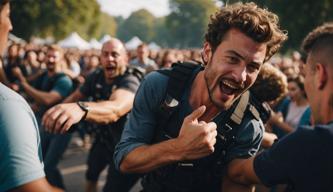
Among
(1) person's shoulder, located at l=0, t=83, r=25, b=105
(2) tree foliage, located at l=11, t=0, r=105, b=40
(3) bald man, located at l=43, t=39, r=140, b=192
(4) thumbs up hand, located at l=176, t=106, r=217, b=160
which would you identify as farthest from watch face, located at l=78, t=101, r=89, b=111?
(2) tree foliage, located at l=11, t=0, r=105, b=40

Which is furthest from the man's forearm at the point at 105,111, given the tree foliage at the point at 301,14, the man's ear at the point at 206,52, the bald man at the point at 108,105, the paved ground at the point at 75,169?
the tree foliage at the point at 301,14

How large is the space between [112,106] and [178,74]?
954mm

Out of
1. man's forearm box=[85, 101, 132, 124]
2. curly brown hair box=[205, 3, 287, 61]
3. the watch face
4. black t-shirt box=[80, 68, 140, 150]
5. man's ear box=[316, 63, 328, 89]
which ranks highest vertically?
curly brown hair box=[205, 3, 287, 61]

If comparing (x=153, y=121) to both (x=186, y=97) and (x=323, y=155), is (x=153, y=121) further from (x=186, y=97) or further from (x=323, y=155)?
(x=323, y=155)

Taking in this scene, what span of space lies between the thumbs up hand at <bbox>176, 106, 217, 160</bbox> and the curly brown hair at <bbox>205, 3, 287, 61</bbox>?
577 mm

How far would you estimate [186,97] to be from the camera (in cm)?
237

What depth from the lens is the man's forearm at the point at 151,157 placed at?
2.00 meters

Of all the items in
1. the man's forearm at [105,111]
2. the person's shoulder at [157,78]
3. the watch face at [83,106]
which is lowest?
the man's forearm at [105,111]

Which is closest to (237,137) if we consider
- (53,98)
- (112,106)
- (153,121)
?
(153,121)

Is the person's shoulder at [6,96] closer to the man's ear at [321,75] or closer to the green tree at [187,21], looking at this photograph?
the man's ear at [321,75]

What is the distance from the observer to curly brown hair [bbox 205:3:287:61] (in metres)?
2.21

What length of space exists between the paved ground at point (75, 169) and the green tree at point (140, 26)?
12619 cm

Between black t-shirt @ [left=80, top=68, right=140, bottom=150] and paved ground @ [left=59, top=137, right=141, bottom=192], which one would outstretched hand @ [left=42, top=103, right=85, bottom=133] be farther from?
paved ground @ [left=59, top=137, right=141, bottom=192]

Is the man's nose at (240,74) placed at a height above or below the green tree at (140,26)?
above
